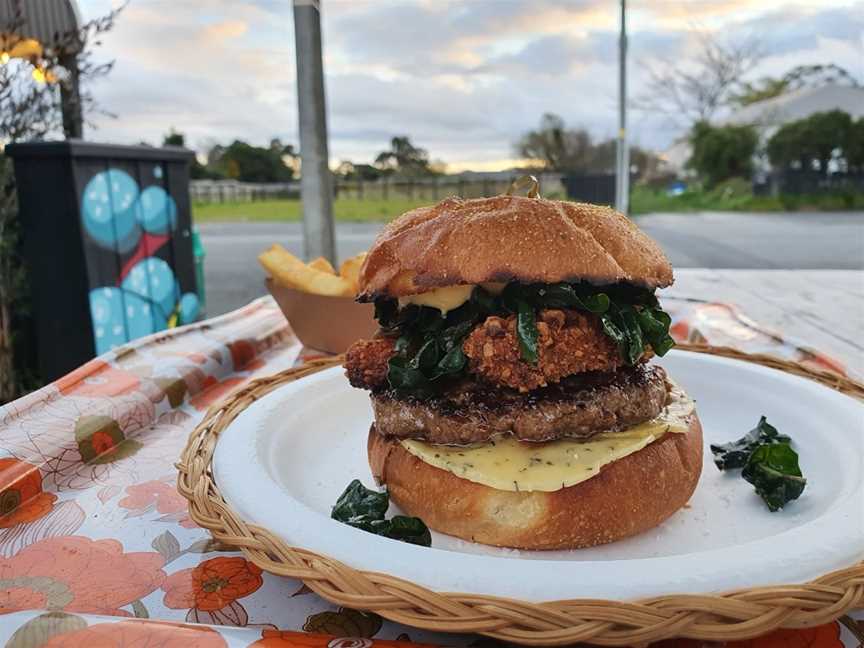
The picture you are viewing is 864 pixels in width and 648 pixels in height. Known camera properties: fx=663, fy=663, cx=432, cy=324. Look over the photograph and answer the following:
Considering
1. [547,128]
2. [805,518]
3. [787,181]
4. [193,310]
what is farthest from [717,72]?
[805,518]

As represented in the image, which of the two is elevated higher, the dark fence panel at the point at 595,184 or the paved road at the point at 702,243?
the dark fence panel at the point at 595,184

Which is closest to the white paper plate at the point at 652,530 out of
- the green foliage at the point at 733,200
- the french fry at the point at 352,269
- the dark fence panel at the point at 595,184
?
the french fry at the point at 352,269

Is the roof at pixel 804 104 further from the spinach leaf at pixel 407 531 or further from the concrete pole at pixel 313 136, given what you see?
the spinach leaf at pixel 407 531

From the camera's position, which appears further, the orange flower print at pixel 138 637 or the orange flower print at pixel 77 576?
the orange flower print at pixel 77 576

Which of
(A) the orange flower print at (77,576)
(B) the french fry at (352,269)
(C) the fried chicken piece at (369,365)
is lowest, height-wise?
(A) the orange flower print at (77,576)

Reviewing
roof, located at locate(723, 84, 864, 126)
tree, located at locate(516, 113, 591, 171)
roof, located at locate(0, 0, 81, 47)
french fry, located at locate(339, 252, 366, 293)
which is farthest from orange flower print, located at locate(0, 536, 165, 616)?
roof, located at locate(723, 84, 864, 126)

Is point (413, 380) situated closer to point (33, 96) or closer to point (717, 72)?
point (33, 96)

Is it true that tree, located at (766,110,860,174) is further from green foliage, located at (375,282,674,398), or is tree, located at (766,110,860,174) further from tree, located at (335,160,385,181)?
green foliage, located at (375,282,674,398)

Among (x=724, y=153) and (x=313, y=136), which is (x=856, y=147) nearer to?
(x=724, y=153)
